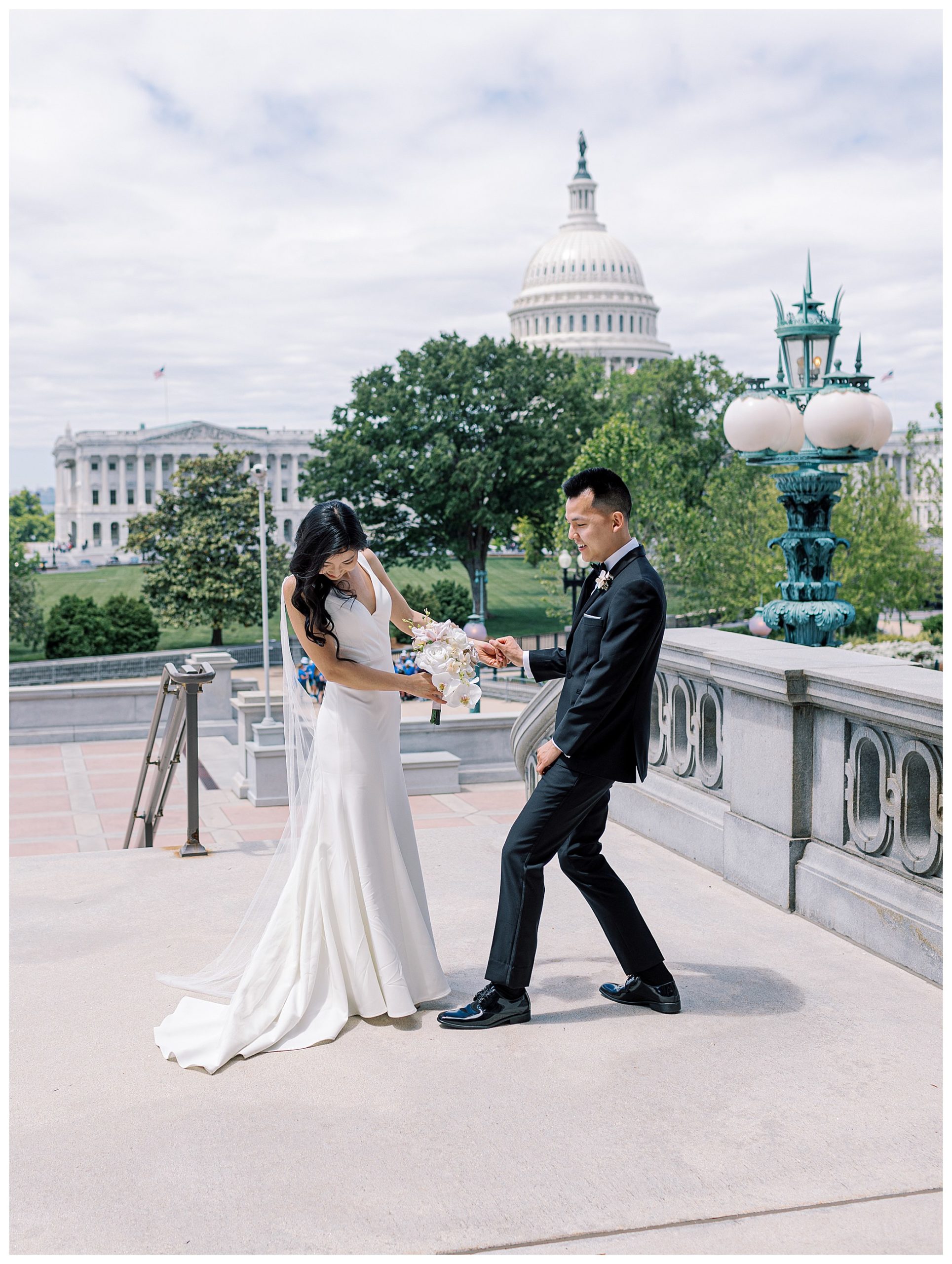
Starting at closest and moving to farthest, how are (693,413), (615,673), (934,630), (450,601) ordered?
1. (615,673)
2. (934,630)
3. (450,601)
4. (693,413)

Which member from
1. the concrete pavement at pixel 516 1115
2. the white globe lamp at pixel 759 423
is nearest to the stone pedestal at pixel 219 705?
the white globe lamp at pixel 759 423

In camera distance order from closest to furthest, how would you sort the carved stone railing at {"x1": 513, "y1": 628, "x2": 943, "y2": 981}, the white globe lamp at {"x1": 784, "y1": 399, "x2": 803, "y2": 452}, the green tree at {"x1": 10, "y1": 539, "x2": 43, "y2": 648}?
1. the carved stone railing at {"x1": 513, "y1": 628, "x2": 943, "y2": 981}
2. the white globe lamp at {"x1": 784, "y1": 399, "x2": 803, "y2": 452}
3. the green tree at {"x1": 10, "y1": 539, "x2": 43, "y2": 648}

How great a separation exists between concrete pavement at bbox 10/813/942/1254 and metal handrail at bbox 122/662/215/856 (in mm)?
1783

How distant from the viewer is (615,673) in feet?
16.1

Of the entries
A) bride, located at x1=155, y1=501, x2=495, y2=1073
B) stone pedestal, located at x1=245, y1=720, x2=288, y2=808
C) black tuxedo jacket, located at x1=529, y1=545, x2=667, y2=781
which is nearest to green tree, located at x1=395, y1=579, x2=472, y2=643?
stone pedestal, located at x1=245, y1=720, x2=288, y2=808

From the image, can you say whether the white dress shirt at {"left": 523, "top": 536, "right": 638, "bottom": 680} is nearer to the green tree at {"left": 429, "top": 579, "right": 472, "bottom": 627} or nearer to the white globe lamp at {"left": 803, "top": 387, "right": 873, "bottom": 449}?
the white globe lamp at {"left": 803, "top": 387, "right": 873, "bottom": 449}

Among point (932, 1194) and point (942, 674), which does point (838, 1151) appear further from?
point (942, 674)

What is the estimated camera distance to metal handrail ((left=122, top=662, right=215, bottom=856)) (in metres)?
8.23

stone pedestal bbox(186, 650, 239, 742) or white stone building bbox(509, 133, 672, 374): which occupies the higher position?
white stone building bbox(509, 133, 672, 374)

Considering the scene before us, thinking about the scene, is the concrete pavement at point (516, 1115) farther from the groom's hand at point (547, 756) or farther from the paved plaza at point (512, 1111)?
the groom's hand at point (547, 756)

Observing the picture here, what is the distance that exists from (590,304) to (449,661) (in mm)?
137571

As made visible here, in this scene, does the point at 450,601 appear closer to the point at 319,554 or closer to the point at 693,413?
the point at 693,413

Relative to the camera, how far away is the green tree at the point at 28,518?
16275 cm

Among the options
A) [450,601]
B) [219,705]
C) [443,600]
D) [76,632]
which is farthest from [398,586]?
[219,705]
